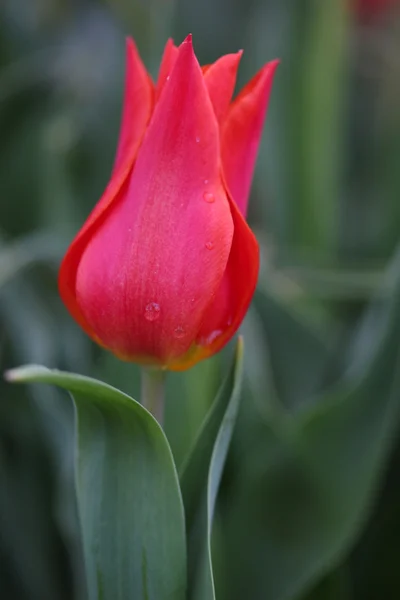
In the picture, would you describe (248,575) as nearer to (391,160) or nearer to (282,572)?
(282,572)

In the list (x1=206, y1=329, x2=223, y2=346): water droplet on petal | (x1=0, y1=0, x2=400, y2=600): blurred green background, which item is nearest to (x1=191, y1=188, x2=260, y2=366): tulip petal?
(x1=206, y1=329, x2=223, y2=346): water droplet on petal

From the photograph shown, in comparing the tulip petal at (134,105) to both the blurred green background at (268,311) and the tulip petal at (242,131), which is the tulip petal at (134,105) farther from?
the blurred green background at (268,311)

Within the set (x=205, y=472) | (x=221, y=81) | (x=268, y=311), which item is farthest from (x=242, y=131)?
(x=268, y=311)

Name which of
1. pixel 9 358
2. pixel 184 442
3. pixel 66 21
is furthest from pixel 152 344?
pixel 66 21

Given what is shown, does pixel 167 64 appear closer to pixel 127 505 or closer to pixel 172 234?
pixel 172 234

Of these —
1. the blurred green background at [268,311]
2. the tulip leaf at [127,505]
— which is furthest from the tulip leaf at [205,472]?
the blurred green background at [268,311]
